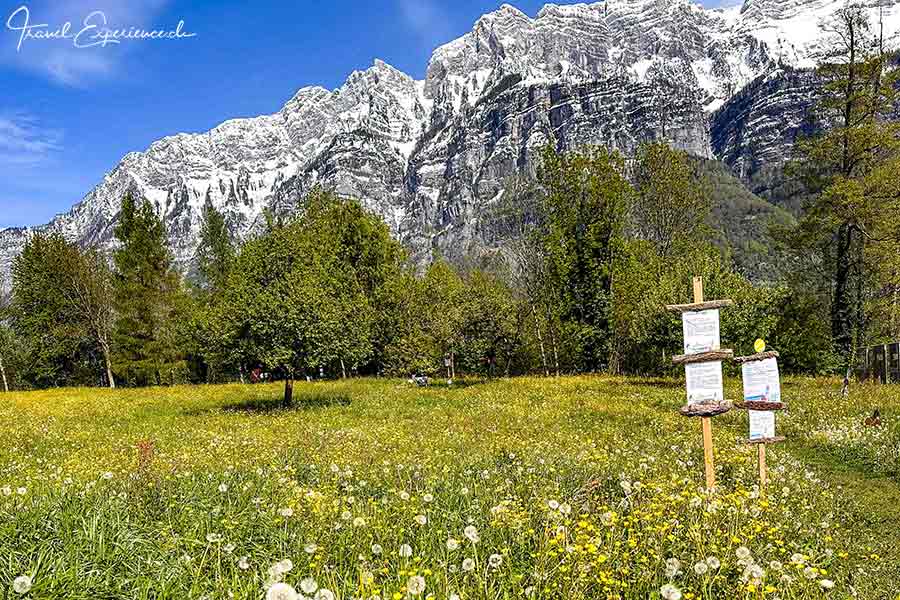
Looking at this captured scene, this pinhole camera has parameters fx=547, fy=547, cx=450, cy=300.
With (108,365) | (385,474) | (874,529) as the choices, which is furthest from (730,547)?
(108,365)

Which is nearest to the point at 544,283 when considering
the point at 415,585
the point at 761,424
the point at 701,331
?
the point at 761,424

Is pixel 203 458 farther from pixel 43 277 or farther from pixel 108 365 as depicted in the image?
pixel 43 277

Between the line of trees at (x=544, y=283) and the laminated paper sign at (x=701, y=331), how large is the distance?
1877cm

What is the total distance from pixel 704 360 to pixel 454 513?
5.22 m

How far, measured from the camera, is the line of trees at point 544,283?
1016 inches

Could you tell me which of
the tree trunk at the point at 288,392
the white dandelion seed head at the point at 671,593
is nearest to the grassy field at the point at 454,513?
the white dandelion seed head at the point at 671,593

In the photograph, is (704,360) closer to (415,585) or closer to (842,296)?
(415,585)

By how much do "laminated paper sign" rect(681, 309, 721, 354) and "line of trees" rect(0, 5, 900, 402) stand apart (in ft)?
61.6

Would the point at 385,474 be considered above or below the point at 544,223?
below

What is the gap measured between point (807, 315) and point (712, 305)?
29.5m

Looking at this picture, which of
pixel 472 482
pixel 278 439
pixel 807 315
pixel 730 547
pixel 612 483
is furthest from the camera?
pixel 807 315

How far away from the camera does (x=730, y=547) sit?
5688mm

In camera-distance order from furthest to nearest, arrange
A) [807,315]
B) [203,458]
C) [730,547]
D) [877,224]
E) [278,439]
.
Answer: [807,315] → [877,224] → [278,439] → [203,458] → [730,547]

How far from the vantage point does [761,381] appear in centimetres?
1041
